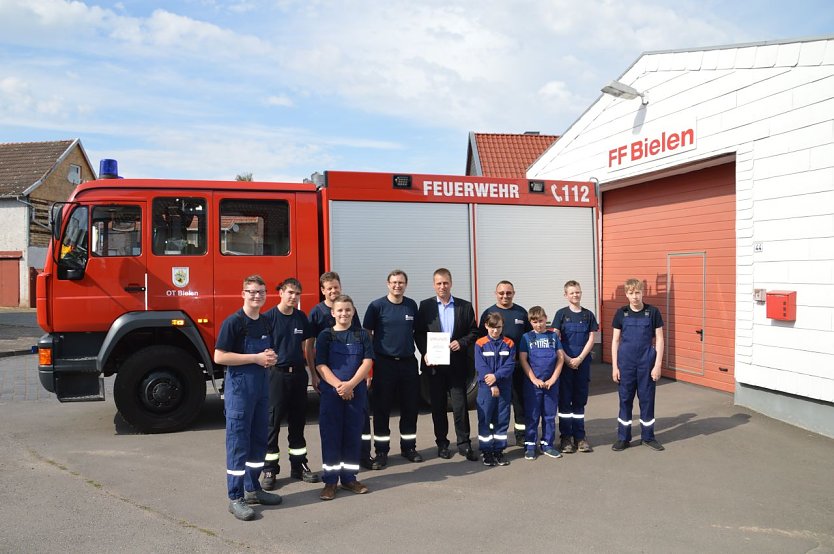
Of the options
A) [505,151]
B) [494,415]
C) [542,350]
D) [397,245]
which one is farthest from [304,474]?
[505,151]

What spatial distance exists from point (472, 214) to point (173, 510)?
15.6 feet

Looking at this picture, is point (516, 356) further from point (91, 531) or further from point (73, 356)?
point (73, 356)

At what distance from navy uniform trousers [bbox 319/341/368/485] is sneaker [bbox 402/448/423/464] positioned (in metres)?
0.90

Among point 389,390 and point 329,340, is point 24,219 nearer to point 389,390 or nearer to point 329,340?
point 389,390

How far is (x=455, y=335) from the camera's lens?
581 cm

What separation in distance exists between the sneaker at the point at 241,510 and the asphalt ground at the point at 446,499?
6cm

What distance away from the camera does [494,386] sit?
218 inches

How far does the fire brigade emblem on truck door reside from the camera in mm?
6633

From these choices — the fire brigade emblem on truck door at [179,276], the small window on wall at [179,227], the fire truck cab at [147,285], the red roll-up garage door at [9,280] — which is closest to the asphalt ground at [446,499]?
the fire truck cab at [147,285]

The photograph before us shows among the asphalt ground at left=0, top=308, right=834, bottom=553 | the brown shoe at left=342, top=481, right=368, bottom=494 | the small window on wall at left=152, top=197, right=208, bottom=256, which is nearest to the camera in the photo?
the asphalt ground at left=0, top=308, right=834, bottom=553

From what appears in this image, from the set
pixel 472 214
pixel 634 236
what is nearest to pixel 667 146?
pixel 634 236

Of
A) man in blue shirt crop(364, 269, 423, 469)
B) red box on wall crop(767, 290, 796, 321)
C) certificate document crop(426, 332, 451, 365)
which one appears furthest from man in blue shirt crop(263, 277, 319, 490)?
red box on wall crop(767, 290, 796, 321)

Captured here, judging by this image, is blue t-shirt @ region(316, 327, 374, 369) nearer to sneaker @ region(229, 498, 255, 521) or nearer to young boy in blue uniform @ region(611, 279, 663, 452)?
sneaker @ region(229, 498, 255, 521)

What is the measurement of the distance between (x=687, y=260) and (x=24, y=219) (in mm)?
26320
